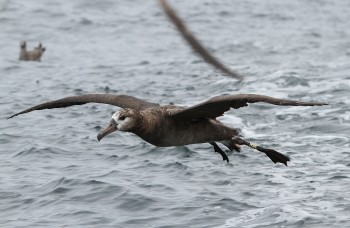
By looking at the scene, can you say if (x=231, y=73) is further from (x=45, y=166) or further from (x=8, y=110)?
(x=8, y=110)

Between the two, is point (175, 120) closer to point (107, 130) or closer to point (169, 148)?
point (107, 130)

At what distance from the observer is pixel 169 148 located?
16.1 metres

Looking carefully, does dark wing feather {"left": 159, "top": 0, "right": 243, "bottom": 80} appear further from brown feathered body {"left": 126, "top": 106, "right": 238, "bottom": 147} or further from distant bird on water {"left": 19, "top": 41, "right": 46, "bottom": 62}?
distant bird on water {"left": 19, "top": 41, "right": 46, "bottom": 62}

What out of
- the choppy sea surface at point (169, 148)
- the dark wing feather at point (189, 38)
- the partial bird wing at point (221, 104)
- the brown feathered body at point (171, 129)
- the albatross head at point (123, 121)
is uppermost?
the dark wing feather at point (189, 38)

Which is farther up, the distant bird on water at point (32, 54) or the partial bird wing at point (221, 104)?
the partial bird wing at point (221, 104)

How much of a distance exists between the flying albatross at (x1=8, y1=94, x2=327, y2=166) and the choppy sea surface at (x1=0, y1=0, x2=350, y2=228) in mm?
955

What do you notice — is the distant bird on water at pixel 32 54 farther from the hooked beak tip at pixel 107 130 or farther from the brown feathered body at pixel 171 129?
the hooked beak tip at pixel 107 130

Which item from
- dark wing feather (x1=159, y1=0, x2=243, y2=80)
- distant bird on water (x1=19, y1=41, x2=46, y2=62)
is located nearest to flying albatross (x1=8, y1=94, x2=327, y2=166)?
dark wing feather (x1=159, y1=0, x2=243, y2=80)

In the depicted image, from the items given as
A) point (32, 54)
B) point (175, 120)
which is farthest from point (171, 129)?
point (32, 54)

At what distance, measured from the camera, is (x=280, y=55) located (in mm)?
25469

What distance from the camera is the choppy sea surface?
12656mm

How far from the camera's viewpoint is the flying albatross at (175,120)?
11.6 m

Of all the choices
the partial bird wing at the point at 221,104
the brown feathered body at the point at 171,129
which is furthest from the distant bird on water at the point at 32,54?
the partial bird wing at the point at 221,104

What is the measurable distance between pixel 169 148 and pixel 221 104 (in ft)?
14.6
